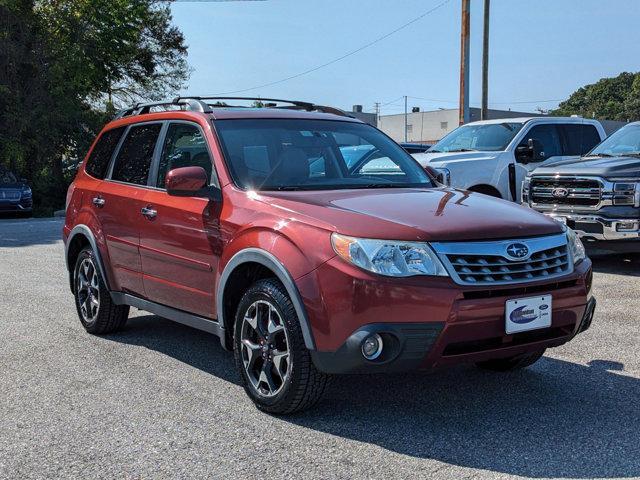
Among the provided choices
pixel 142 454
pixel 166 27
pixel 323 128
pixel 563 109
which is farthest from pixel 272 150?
pixel 563 109

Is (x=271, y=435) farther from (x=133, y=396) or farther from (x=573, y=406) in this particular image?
(x=573, y=406)

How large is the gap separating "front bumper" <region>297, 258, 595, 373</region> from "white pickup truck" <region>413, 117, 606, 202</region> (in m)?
6.57

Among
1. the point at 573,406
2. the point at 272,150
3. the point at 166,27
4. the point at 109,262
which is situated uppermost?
the point at 166,27

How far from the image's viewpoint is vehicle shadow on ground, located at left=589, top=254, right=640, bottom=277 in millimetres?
9742

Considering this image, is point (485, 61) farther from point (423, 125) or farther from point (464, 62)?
point (423, 125)

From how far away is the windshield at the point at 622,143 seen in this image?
32.9ft

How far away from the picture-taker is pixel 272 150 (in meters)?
5.11

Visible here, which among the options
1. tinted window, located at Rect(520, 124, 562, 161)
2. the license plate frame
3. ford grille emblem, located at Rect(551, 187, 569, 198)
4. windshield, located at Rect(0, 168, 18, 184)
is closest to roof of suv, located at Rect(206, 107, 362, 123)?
the license plate frame

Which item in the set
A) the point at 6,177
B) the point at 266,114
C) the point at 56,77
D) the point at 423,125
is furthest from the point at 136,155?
the point at 423,125

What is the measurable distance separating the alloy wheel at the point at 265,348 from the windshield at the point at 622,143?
23.4 ft

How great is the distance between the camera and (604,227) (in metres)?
9.11

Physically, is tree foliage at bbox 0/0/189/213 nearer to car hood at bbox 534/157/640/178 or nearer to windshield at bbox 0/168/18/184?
windshield at bbox 0/168/18/184

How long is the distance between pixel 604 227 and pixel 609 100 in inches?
4649

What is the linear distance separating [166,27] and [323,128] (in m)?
34.7
